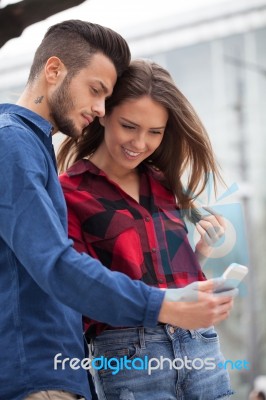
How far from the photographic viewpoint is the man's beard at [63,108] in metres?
1.57

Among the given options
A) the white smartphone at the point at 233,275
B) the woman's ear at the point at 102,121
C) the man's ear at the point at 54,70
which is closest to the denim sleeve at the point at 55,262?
the white smartphone at the point at 233,275

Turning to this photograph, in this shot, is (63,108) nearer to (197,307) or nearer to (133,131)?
(133,131)

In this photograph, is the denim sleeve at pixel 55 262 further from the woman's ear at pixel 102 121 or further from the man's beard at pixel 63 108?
the woman's ear at pixel 102 121

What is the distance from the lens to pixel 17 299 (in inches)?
54.0

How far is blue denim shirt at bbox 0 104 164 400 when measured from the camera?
4.17 ft

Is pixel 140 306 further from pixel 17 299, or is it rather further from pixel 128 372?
pixel 128 372

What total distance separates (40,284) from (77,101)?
1.51ft

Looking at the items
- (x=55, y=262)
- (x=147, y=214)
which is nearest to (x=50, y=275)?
(x=55, y=262)

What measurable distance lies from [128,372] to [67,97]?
2.10ft

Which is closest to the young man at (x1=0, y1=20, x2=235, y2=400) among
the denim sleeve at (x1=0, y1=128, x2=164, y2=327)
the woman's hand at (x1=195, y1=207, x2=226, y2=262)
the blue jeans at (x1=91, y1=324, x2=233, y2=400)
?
the denim sleeve at (x1=0, y1=128, x2=164, y2=327)

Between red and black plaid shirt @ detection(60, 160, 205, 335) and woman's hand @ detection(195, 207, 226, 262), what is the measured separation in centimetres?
3

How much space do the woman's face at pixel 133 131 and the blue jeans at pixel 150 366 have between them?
1.42 feet

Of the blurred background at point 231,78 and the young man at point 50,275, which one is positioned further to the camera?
the blurred background at point 231,78

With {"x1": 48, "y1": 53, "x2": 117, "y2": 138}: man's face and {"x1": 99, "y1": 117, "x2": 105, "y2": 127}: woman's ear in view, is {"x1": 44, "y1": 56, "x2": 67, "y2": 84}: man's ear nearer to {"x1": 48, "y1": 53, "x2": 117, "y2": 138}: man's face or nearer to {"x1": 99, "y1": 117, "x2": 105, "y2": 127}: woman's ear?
{"x1": 48, "y1": 53, "x2": 117, "y2": 138}: man's face
